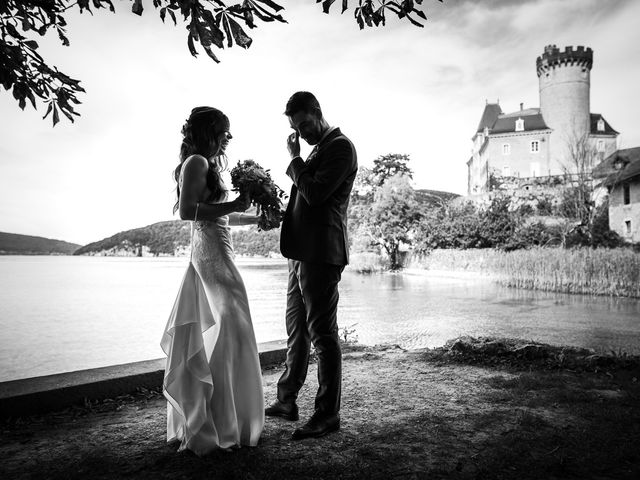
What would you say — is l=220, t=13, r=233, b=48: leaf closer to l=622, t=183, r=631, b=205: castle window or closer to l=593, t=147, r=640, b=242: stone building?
l=593, t=147, r=640, b=242: stone building

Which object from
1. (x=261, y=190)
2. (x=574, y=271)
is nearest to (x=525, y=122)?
(x=574, y=271)

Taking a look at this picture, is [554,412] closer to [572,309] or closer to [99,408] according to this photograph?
[99,408]

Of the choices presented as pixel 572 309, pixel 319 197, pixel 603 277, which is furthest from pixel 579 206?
pixel 319 197

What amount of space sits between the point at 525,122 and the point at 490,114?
305 inches

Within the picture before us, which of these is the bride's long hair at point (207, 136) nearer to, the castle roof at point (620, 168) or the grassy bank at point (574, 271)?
the grassy bank at point (574, 271)

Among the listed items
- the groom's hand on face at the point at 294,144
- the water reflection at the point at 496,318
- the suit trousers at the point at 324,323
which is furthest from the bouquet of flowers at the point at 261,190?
the water reflection at the point at 496,318

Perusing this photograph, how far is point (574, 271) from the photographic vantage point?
798 inches

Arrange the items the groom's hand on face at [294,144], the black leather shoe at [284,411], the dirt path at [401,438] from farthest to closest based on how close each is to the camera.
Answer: the black leather shoe at [284,411], the groom's hand on face at [294,144], the dirt path at [401,438]

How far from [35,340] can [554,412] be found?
15.3 meters

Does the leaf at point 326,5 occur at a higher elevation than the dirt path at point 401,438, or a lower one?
higher

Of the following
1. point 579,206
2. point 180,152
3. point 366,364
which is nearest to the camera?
point 180,152

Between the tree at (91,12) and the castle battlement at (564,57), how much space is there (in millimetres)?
69820

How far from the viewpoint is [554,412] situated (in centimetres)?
336

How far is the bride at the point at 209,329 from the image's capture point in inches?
110
